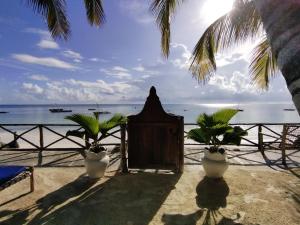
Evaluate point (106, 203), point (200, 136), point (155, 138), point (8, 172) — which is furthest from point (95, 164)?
point (200, 136)

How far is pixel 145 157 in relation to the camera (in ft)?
20.4

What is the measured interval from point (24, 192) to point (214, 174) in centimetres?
383

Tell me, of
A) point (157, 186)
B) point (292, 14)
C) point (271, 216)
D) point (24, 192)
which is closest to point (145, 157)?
point (157, 186)

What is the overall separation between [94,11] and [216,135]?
491 centimetres

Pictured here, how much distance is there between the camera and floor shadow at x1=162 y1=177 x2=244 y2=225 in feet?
12.3

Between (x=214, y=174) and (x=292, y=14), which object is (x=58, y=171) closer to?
(x=214, y=174)

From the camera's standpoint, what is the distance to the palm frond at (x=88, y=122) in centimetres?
554

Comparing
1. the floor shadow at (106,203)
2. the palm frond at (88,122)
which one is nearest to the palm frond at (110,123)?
the palm frond at (88,122)

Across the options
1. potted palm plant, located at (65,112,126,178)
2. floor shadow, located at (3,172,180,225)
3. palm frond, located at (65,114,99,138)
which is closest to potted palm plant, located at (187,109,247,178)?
floor shadow, located at (3,172,180,225)

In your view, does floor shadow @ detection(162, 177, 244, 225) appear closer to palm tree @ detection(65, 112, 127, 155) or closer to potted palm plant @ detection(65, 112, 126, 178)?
potted palm plant @ detection(65, 112, 126, 178)

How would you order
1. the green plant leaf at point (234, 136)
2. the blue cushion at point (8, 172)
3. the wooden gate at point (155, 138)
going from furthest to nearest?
the wooden gate at point (155, 138) → the green plant leaf at point (234, 136) → the blue cushion at point (8, 172)

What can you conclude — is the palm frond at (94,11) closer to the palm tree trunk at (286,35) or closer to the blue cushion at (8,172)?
the blue cushion at (8,172)

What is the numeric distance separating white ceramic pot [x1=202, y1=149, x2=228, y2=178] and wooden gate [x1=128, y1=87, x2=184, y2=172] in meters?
0.69

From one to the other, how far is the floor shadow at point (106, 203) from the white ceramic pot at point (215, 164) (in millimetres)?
756
